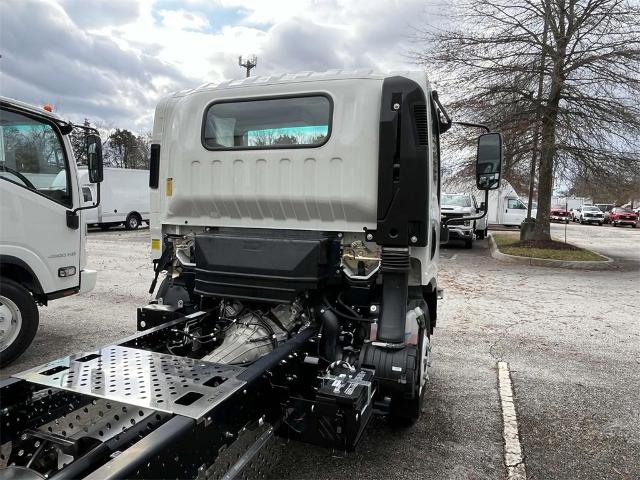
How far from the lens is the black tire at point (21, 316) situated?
445 centimetres

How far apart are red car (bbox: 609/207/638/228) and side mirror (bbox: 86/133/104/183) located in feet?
135

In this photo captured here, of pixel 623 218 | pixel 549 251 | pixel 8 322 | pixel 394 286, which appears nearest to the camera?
pixel 394 286

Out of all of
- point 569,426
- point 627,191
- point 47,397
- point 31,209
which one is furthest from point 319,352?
point 627,191

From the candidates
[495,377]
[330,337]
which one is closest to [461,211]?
[495,377]

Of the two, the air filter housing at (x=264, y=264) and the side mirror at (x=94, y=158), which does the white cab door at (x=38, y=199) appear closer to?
the side mirror at (x=94, y=158)

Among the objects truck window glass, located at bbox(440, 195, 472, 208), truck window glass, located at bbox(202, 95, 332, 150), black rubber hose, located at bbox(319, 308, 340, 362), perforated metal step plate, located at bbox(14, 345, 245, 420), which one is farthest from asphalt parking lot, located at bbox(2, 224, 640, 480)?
truck window glass, located at bbox(440, 195, 472, 208)

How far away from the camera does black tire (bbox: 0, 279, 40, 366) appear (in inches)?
175

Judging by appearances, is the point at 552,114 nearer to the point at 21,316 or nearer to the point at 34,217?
the point at 34,217

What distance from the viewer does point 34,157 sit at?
4723 millimetres

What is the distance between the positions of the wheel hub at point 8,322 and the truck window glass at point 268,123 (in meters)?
2.70

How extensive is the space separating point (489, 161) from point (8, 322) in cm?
461

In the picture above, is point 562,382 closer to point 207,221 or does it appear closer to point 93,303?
point 207,221

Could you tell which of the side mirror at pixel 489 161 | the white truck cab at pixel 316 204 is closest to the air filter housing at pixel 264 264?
the white truck cab at pixel 316 204

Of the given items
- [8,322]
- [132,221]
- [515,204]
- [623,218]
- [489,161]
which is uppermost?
[515,204]
